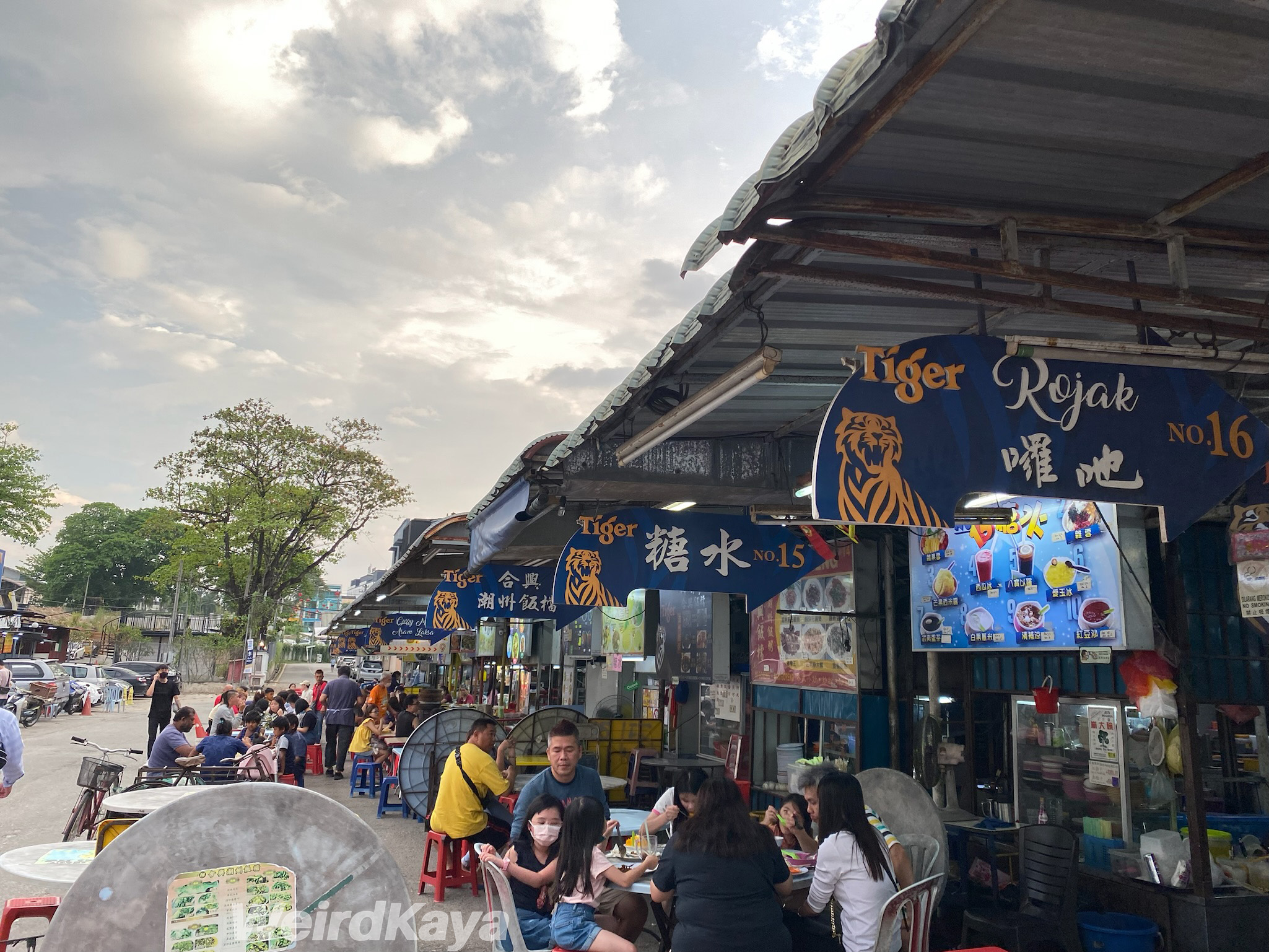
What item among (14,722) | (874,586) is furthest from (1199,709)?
(14,722)

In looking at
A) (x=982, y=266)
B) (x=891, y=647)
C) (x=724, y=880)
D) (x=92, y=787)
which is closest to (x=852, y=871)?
(x=724, y=880)

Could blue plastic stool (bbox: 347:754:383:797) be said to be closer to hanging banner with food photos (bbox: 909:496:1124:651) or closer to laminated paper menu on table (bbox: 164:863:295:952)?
hanging banner with food photos (bbox: 909:496:1124:651)

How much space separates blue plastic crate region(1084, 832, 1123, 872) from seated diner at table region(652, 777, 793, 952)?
287 cm

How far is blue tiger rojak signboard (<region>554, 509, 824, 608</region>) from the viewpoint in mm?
6738

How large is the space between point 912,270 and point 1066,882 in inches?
172

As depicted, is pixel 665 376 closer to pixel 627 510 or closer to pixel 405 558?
pixel 627 510

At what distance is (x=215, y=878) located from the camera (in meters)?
2.40

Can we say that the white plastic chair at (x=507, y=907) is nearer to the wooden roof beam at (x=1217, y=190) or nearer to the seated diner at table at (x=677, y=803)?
the seated diner at table at (x=677, y=803)

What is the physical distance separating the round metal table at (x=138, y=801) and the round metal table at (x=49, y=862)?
48 centimetres

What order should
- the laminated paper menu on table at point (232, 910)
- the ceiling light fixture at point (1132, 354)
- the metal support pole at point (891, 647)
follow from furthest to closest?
the metal support pole at point (891, 647), the ceiling light fixture at point (1132, 354), the laminated paper menu on table at point (232, 910)

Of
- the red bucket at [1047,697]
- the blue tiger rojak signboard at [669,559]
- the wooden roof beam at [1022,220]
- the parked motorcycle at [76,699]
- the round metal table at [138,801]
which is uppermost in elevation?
the wooden roof beam at [1022,220]

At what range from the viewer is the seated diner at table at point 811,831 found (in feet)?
15.8

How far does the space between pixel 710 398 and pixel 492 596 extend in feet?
26.1

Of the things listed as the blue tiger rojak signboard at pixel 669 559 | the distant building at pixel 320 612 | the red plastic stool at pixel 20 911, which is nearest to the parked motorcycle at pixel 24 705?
the red plastic stool at pixel 20 911
